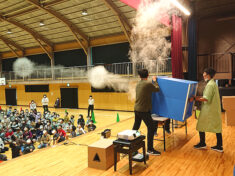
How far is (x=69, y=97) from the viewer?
18828 millimetres

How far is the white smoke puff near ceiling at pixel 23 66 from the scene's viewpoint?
20.3 m

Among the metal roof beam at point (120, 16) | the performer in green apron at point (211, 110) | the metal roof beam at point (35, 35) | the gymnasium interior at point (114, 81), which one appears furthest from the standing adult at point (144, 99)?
the metal roof beam at point (35, 35)

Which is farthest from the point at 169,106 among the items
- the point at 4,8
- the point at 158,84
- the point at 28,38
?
the point at 28,38

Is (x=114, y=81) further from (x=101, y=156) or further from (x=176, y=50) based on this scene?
(x=101, y=156)

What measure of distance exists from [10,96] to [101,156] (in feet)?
77.1

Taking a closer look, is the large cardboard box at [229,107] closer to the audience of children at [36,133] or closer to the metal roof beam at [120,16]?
the audience of children at [36,133]

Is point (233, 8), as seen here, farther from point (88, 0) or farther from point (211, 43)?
point (88, 0)

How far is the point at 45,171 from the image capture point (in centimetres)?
373

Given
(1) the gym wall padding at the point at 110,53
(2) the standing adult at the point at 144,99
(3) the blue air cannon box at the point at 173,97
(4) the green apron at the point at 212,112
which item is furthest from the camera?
(1) the gym wall padding at the point at 110,53

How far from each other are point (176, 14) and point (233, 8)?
250 inches

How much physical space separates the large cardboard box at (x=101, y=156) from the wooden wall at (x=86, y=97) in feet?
37.9

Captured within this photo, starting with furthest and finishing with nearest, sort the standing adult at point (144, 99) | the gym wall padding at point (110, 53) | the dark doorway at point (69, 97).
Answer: the dark doorway at point (69, 97) < the gym wall padding at point (110, 53) < the standing adult at point (144, 99)

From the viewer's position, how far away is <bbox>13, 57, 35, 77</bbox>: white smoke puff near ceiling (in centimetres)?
2027

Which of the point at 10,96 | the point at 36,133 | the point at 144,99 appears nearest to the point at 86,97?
the point at 36,133
